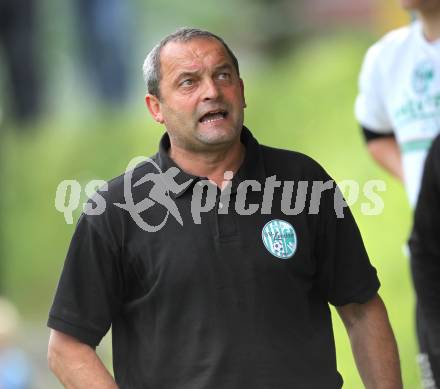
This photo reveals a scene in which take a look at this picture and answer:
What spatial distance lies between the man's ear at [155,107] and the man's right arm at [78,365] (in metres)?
0.75

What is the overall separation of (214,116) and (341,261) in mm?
597

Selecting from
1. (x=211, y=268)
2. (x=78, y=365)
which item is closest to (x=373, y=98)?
(x=211, y=268)

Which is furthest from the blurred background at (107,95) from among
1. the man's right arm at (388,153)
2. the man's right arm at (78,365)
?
the man's right arm at (78,365)

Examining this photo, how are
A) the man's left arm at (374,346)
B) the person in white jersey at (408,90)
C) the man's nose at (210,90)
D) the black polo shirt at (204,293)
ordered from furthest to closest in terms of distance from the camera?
the person in white jersey at (408,90) → the man's left arm at (374,346) → the man's nose at (210,90) → the black polo shirt at (204,293)

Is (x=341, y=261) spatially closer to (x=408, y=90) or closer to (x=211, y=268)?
(x=211, y=268)

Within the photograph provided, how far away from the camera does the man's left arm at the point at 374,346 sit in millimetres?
3854

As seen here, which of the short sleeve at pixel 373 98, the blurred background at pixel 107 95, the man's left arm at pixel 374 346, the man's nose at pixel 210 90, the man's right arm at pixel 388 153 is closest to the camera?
the man's nose at pixel 210 90

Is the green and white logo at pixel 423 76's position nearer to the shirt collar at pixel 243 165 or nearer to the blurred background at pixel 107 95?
the shirt collar at pixel 243 165

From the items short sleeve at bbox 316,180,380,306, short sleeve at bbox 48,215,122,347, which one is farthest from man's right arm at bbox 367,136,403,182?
short sleeve at bbox 48,215,122,347

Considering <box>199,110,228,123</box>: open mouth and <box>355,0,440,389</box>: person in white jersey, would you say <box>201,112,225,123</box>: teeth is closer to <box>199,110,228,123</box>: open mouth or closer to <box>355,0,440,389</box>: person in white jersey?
<box>199,110,228,123</box>: open mouth

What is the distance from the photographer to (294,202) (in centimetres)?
379

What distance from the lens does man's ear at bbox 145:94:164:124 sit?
394 centimetres

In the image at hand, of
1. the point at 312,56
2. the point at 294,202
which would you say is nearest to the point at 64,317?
the point at 294,202

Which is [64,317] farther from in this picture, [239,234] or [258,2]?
[258,2]
